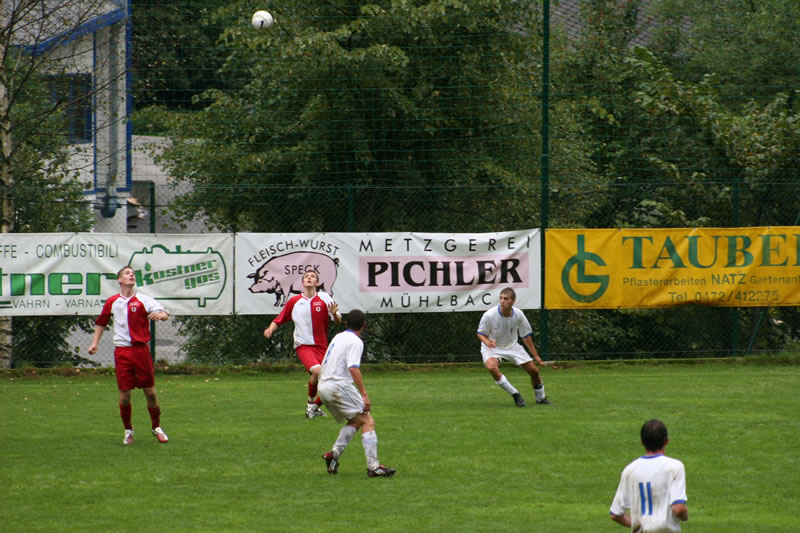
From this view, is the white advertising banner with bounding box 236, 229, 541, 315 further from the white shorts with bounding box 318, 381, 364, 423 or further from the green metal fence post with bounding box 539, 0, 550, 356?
the white shorts with bounding box 318, 381, 364, 423

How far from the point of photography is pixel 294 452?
392 inches

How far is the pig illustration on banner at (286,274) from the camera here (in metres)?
16.5

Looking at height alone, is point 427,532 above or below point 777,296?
below

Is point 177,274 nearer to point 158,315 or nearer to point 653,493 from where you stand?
point 158,315

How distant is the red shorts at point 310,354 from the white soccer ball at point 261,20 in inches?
312

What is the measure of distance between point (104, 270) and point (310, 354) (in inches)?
205

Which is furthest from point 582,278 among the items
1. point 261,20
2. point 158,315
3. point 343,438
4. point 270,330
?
point 343,438

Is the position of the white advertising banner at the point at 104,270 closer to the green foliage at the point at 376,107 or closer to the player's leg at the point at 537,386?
the green foliage at the point at 376,107

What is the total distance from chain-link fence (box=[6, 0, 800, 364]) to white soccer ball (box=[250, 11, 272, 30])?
16.0 inches

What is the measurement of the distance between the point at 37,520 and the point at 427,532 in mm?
2826

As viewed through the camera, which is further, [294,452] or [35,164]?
[35,164]

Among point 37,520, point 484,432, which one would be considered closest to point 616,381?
point 484,432

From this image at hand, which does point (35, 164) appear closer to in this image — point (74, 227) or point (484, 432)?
point (74, 227)

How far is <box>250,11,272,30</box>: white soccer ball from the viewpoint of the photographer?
18.3m
